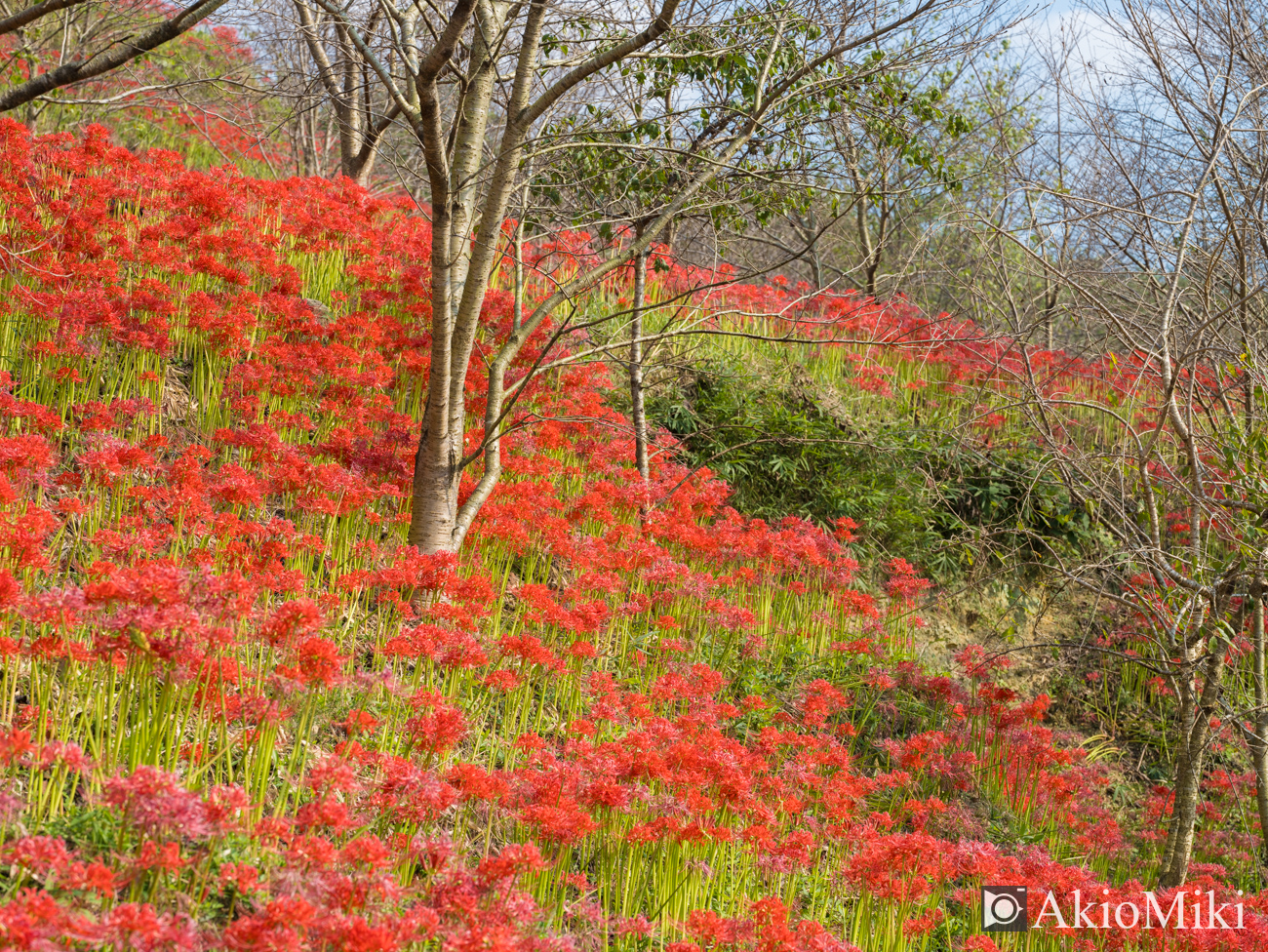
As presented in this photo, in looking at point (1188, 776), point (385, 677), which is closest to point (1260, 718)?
point (1188, 776)

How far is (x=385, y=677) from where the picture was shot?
149 inches

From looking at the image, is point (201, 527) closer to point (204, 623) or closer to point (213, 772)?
point (213, 772)

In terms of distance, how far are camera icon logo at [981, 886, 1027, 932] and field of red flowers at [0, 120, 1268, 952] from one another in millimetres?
88

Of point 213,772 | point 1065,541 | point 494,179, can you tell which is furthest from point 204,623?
point 1065,541

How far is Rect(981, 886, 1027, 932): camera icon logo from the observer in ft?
14.2

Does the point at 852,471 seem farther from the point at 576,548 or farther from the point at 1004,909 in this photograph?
the point at 1004,909

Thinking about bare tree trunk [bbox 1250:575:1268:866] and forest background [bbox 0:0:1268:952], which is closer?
forest background [bbox 0:0:1268:952]

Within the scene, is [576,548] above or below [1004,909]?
above

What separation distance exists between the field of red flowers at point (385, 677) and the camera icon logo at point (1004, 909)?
88 millimetres

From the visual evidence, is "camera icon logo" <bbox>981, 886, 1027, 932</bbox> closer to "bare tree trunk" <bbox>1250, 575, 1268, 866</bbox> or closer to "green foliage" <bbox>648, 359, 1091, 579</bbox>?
"bare tree trunk" <bbox>1250, 575, 1268, 866</bbox>

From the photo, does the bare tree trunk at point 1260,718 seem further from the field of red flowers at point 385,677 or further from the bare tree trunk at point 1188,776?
the field of red flowers at point 385,677

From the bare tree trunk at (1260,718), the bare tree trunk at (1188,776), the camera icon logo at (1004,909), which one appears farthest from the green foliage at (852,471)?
the camera icon logo at (1004,909)

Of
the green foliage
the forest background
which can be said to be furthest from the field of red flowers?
the green foliage

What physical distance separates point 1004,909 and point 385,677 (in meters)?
2.94
